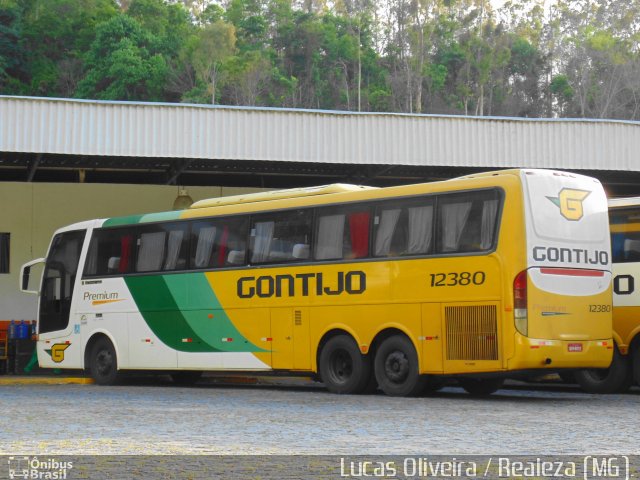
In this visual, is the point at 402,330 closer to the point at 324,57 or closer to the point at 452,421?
the point at 452,421

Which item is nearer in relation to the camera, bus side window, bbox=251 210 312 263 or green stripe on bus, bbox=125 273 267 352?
bus side window, bbox=251 210 312 263

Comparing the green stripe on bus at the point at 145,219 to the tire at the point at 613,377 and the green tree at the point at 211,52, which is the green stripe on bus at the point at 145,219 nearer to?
the tire at the point at 613,377

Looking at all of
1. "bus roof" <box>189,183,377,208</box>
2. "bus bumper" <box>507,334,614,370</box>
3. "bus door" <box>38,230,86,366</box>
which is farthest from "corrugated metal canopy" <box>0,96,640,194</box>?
"bus bumper" <box>507,334,614,370</box>

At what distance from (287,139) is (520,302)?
967 cm

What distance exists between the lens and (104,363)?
2092 centimetres

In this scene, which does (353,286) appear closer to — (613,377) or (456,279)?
(456,279)

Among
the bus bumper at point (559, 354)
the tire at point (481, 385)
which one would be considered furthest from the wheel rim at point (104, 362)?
the bus bumper at point (559, 354)

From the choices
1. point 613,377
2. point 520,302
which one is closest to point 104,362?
point 520,302

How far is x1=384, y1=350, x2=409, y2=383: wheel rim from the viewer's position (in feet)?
53.6

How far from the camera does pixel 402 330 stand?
16422 millimetres

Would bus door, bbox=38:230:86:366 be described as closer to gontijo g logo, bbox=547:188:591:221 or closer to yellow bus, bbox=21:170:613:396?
Answer: yellow bus, bbox=21:170:613:396

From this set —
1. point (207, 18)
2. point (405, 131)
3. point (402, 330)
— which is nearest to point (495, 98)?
point (207, 18)

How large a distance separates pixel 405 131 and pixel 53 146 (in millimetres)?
7224

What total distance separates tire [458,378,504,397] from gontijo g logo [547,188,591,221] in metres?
3.01
